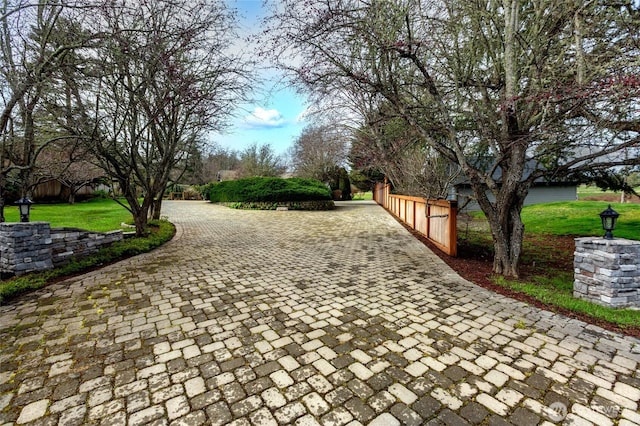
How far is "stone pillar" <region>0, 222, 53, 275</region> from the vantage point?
4227mm

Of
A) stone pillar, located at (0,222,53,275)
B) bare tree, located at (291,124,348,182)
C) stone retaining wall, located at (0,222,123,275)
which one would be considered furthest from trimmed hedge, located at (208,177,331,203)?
stone pillar, located at (0,222,53,275)

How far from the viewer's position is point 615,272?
3277 mm

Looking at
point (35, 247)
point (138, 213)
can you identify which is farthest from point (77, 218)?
point (35, 247)

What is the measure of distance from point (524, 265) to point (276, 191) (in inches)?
520

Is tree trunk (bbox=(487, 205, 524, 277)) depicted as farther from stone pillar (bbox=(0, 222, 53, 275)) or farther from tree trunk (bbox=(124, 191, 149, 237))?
tree trunk (bbox=(124, 191, 149, 237))

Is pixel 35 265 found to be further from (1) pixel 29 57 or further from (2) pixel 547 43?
(2) pixel 547 43

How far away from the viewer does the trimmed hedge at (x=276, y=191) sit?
17.1 meters

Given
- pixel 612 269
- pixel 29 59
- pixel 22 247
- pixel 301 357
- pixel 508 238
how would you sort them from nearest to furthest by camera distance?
pixel 301 357
pixel 612 269
pixel 22 247
pixel 29 59
pixel 508 238

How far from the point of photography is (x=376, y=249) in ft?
22.7

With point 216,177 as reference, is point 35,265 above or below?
below

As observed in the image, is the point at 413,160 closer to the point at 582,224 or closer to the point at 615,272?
the point at 582,224

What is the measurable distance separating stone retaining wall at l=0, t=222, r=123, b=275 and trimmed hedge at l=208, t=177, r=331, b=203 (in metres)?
12.1

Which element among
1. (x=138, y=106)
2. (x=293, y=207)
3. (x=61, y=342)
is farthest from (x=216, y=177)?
(x=61, y=342)

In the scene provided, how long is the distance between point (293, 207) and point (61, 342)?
14.4 m
